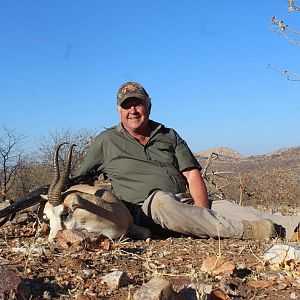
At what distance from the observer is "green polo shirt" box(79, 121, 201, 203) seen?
5352mm

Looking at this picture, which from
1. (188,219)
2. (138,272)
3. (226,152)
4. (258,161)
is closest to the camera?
(138,272)

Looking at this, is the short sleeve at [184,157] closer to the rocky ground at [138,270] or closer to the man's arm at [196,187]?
the man's arm at [196,187]

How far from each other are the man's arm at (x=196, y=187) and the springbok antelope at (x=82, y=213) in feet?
2.75

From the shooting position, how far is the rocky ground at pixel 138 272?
2.65 m

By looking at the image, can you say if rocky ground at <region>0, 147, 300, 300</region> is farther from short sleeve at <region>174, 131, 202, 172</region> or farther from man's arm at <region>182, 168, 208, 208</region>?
short sleeve at <region>174, 131, 202, 172</region>

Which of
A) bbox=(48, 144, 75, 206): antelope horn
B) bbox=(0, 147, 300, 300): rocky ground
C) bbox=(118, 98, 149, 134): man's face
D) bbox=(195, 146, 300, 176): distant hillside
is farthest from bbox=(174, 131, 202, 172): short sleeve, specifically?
bbox=(195, 146, 300, 176): distant hillside

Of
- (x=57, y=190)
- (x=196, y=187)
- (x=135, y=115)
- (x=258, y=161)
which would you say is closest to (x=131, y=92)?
(x=135, y=115)

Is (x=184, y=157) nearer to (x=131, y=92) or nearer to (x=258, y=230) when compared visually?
(x=131, y=92)

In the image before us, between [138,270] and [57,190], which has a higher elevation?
[57,190]

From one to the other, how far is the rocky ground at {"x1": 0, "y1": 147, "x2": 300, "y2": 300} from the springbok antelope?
445 mm

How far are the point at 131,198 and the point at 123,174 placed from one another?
0.91 feet

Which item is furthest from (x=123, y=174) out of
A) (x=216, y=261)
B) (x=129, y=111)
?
(x=216, y=261)

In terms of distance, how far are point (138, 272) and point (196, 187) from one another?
2.36 meters

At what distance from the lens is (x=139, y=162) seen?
17.8 feet
